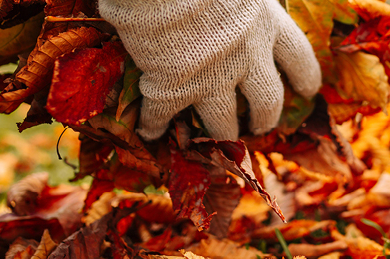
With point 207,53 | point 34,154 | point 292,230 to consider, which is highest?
point 207,53

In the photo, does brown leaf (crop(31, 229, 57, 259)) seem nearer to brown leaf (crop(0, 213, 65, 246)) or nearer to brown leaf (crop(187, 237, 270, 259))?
brown leaf (crop(0, 213, 65, 246))

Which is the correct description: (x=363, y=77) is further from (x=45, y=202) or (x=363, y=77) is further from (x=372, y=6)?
(x=45, y=202)

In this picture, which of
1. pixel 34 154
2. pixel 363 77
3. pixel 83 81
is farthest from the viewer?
pixel 34 154

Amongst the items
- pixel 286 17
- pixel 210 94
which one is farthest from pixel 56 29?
pixel 286 17

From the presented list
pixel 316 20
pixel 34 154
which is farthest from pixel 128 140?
pixel 34 154

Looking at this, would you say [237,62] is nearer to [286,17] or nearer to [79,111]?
[286,17]

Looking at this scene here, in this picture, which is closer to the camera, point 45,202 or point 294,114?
point 294,114

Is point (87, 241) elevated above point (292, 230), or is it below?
above
